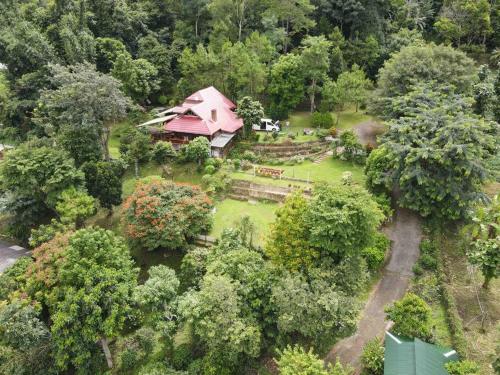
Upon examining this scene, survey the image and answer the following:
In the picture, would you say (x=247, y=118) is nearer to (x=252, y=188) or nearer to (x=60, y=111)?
(x=252, y=188)

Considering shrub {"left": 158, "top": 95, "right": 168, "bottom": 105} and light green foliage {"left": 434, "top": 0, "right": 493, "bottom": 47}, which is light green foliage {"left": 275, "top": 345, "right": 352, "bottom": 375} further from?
light green foliage {"left": 434, "top": 0, "right": 493, "bottom": 47}

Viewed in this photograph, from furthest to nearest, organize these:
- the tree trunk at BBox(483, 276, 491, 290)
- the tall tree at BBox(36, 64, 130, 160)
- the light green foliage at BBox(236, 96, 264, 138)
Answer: the light green foliage at BBox(236, 96, 264, 138), the tall tree at BBox(36, 64, 130, 160), the tree trunk at BBox(483, 276, 491, 290)

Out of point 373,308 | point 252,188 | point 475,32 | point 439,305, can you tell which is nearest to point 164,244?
point 252,188

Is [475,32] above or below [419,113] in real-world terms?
above

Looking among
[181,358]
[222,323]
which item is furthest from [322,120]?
[181,358]

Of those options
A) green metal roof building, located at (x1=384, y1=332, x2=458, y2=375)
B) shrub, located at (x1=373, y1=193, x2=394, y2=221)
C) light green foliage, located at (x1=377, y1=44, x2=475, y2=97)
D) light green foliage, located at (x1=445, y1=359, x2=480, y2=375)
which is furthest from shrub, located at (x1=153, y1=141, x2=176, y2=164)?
light green foliage, located at (x1=445, y1=359, x2=480, y2=375)

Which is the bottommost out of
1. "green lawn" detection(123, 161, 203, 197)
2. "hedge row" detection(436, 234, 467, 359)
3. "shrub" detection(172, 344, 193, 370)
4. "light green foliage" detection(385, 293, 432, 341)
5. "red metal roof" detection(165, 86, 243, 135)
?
"shrub" detection(172, 344, 193, 370)
